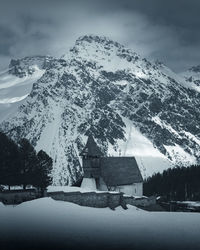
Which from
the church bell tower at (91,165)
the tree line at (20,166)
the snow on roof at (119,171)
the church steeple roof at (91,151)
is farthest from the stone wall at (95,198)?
the church steeple roof at (91,151)

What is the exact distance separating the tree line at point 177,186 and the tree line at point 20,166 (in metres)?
52.4

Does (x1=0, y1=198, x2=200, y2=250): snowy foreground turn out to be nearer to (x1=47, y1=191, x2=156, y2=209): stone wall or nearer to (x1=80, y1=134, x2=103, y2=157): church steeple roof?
(x1=47, y1=191, x2=156, y2=209): stone wall

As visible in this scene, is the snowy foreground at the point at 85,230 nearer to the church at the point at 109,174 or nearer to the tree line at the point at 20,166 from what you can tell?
the tree line at the point at 20,166

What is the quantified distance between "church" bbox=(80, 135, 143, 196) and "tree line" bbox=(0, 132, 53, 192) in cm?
1141

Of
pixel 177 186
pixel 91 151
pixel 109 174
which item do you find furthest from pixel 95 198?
pixel 177 186

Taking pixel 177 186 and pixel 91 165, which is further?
pixel 177 186

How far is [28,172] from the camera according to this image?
2542 inches

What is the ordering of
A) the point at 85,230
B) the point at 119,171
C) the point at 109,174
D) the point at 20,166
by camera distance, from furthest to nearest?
the point at 119,171, the point at 109,174, the point at 20,166, the point at 85,230

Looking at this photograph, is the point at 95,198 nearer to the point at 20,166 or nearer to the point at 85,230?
the point at 20,166

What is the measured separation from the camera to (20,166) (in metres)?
63.8

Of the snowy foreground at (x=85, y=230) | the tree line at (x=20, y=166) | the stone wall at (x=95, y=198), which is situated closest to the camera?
the snowy foreground at (x=85, y=230)

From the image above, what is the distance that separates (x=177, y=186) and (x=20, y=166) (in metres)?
68.0

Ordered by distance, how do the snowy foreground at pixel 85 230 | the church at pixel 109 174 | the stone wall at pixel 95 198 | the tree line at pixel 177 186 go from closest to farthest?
the snowy foreground at pixel 85 230 → the stone wall at pixel 95 198 → the church at pixel 109 174 → the tree line at pixel 177 186

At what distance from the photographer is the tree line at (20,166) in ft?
205
